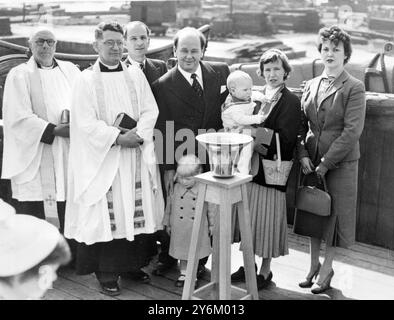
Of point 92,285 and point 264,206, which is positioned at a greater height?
point 264,206

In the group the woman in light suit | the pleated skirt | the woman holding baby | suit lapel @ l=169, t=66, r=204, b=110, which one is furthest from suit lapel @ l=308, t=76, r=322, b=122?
suit lapel @ l=169, t=66, r=204, b=110

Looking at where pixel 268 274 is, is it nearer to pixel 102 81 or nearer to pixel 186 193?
pixel 186 193

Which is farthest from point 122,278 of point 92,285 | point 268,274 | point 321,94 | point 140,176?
point 321,94

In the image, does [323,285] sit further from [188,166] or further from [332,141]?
[188,166]

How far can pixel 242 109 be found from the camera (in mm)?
3477

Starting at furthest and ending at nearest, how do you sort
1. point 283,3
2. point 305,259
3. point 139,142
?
point 283,3, point 305,259, point 139,142

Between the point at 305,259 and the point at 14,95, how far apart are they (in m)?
2.47

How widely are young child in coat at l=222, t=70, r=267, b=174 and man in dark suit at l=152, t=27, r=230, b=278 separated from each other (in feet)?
0.45

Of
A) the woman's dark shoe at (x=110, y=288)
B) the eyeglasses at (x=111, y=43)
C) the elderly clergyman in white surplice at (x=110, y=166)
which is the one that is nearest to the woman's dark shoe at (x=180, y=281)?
the elderly clergyman in white surplice at (x=110, y=166)

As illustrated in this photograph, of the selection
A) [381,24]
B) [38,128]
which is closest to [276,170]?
[38,128]

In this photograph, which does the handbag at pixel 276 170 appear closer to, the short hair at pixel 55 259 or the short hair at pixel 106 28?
the short hair at pixel 106 28

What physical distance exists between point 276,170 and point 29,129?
66.4 inches

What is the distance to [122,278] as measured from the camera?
148 inches

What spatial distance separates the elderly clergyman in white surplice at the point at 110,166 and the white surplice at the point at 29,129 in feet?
0.88
